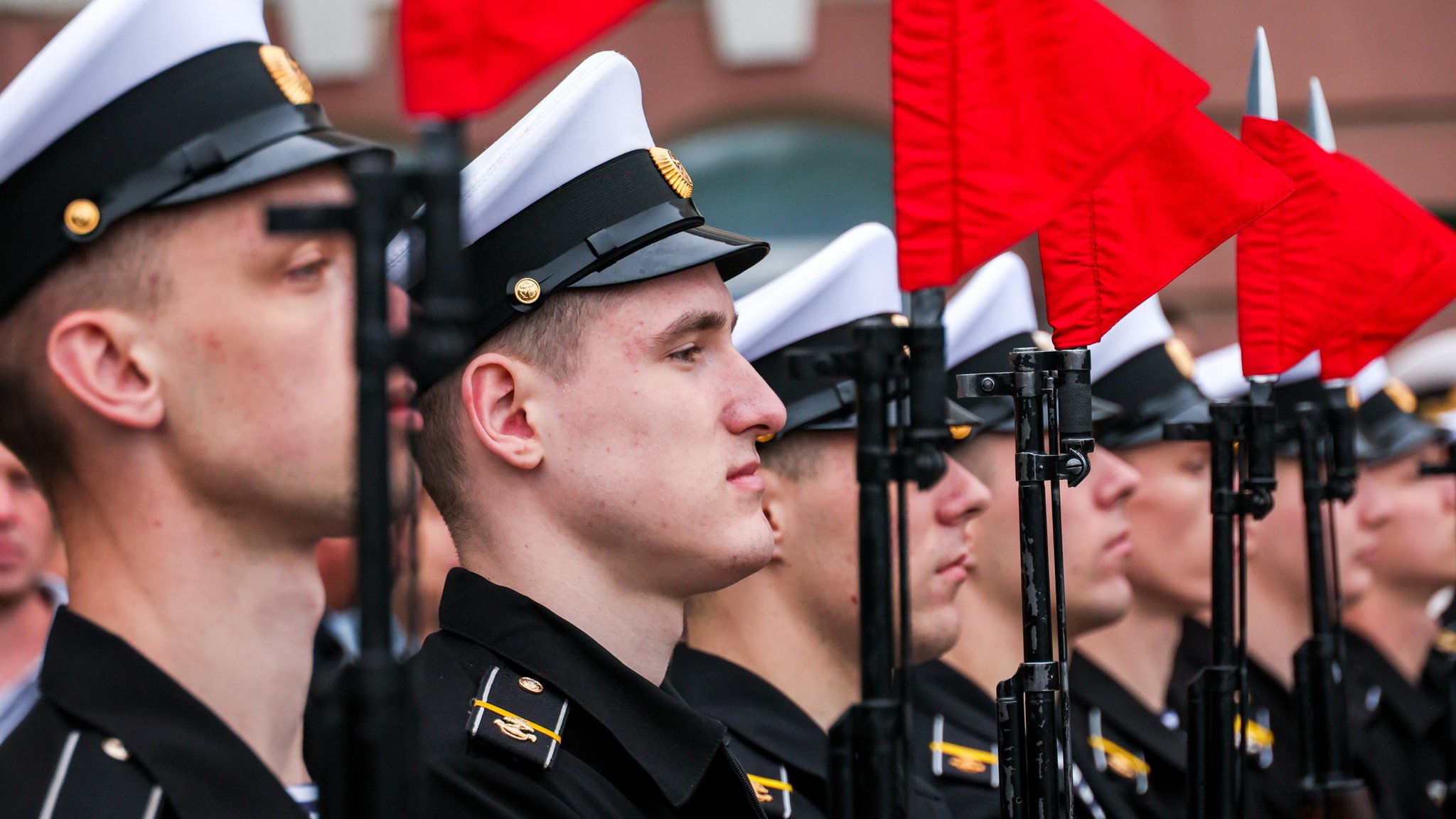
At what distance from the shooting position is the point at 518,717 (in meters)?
2.36

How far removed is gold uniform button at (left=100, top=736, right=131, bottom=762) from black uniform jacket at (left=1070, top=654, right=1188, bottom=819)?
2963mm

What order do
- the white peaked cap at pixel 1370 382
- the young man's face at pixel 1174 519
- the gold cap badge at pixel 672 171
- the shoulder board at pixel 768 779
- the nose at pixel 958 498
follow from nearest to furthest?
1. the gold cap badge at pixel 672 171
2. the shoulder board at pixel 768 779
3. the nose at pixel 958 498
4. the young man's face at pixel 1174 519
5. the white peaked cap at pixel 1370 382

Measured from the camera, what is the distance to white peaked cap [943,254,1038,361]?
159 inches

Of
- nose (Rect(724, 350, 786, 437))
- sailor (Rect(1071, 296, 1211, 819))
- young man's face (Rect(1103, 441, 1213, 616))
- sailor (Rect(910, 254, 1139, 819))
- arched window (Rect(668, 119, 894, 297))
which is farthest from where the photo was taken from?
arched window (Rect(668, 119, 894, 297))

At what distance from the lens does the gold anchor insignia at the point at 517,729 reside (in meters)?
2.33

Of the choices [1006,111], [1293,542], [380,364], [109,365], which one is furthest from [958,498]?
Answer: [1293,542]

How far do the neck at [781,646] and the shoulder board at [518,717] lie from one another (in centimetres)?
95

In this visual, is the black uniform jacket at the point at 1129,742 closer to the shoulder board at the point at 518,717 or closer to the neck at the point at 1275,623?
the neck at the point at 1275,623

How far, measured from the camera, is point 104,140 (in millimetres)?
1961

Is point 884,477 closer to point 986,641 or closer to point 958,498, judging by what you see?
point 958,498

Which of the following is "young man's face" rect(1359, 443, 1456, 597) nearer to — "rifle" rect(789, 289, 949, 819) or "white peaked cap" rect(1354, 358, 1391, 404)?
"white peaked cap" rect(1354, 358, 1391, 404)

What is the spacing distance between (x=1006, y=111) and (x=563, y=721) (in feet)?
3.41

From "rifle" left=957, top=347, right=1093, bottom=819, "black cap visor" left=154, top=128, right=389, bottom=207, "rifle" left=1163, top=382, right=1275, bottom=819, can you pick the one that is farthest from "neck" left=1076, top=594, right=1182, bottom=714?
"black cap visor" left=154, top=128, right=389, bottom=207

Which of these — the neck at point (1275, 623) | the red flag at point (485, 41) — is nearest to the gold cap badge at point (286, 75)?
the red flag at point (485, 41)
